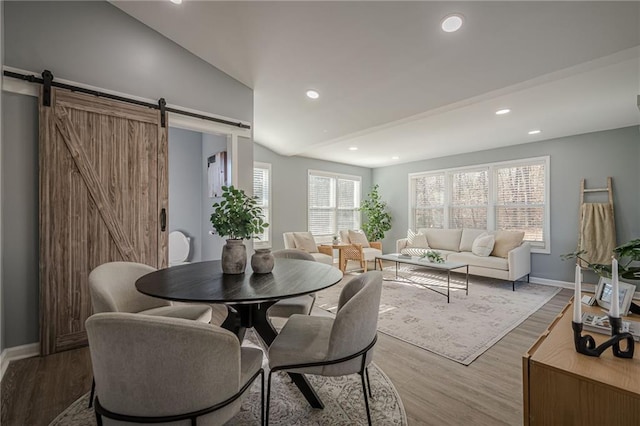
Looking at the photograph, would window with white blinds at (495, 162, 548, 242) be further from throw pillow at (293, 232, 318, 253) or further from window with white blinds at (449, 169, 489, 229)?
throw pillow at (293, 232, 318, 253)

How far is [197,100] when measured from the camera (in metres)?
3.28

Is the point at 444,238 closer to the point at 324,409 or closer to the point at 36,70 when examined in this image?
the point at 324,409

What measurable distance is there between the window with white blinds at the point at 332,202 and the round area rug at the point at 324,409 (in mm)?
4758

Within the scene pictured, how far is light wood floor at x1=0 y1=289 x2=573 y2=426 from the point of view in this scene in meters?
1.65

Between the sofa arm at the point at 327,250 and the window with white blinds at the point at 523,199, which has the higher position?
the window with white blinds at the point at 523,199

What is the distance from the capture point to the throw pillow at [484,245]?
4895 millimetres

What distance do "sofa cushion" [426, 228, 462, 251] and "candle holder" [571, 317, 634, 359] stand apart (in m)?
4.68

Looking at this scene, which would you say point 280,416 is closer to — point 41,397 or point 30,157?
point 41,397

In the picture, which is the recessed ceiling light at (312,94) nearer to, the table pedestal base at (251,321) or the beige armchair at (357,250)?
the table pedestal base at (251,321)

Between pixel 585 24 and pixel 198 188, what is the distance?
17.3 feet

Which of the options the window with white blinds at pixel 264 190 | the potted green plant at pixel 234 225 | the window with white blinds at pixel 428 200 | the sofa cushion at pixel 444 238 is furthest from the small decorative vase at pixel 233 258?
the window with white blinds at pixel 428 200

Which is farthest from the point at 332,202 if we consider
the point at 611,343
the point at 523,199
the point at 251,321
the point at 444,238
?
the point at 611,343

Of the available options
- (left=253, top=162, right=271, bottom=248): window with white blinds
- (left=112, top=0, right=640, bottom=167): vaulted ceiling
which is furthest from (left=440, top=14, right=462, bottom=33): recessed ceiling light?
(left=253, top=162, right=271, bottom=248): window with white blinds

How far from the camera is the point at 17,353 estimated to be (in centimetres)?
Result: 226
